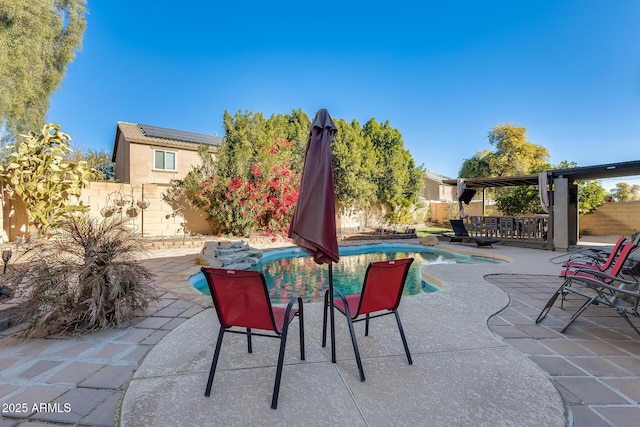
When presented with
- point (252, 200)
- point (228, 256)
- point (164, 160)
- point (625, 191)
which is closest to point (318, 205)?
point (228, 256)

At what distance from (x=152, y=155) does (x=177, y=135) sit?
3311mm

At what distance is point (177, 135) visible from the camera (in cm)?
1992

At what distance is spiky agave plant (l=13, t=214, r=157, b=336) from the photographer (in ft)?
11.2

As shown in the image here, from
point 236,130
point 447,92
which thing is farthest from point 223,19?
point 447,92

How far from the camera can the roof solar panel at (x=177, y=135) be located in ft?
60.4

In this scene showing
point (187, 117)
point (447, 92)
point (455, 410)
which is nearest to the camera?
point (455, 410)

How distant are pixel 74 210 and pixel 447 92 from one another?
1921 centimetres

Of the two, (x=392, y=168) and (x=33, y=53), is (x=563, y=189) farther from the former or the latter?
(x=33, y=53)

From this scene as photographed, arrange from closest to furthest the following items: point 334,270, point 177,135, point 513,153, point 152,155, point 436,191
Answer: point 334,270, point 152,155, point 177,135, point 513,153, point 436,191

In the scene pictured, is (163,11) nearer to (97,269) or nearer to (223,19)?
(223,19)

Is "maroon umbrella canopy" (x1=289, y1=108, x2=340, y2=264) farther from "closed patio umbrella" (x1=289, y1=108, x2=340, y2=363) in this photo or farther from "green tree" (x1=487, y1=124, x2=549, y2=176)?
"green tree" (x1=487, y1=124, x2=549, y2=176)

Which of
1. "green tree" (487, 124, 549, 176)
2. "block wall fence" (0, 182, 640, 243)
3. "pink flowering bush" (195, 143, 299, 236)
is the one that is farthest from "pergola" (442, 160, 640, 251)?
"green tree" (487, 124, 549, 176)

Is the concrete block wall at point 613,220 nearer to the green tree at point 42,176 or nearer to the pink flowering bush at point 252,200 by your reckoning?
the pink flowering bush at point 252,200

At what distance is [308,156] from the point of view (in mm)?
2734
